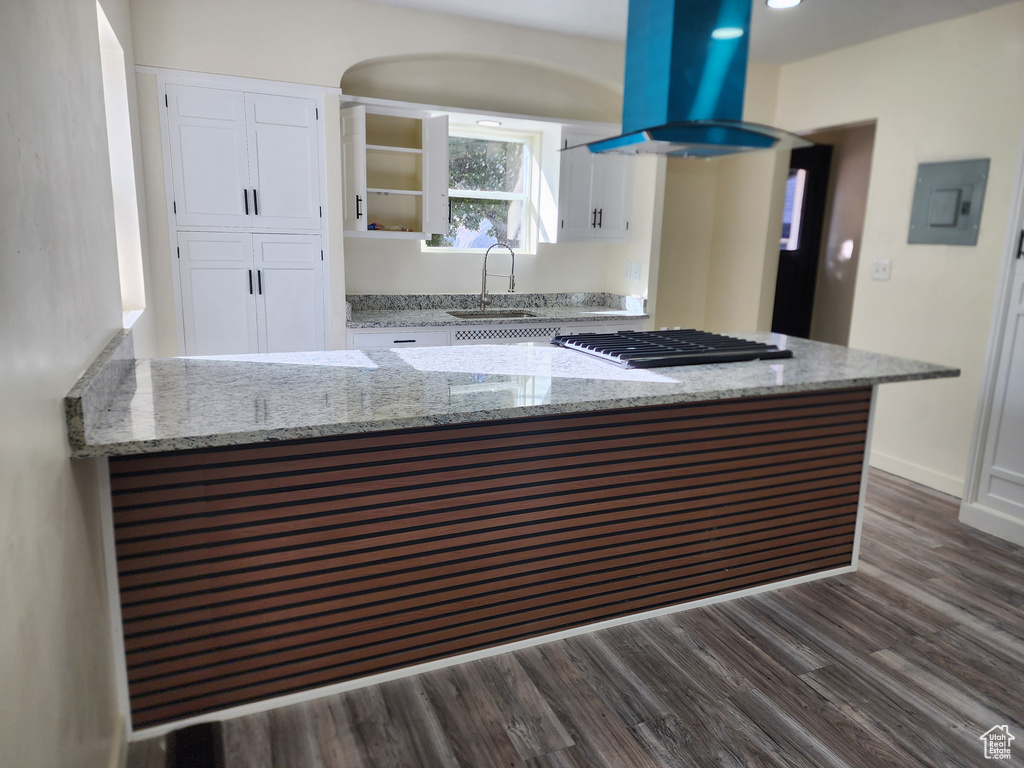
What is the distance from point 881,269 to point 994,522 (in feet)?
5.41

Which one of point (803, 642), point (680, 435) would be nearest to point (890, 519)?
point (803, 642)

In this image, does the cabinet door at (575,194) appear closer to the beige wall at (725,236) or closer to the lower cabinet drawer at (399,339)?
→ the beige wall at (725,236)

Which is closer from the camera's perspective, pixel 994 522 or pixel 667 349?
pixel 667 349

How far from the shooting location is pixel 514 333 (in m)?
4.31

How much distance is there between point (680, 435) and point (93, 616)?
5.84 ft

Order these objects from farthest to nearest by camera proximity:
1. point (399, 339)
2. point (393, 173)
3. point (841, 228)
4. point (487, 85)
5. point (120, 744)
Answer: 1. point (841, 228)
2. point (487, 85)
3. point (393, 173)
4. point (399, 339)
5. point (120, 744)

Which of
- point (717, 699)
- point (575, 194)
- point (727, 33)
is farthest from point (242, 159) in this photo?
point (717, 699)

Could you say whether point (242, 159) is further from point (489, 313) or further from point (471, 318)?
point (489, 313)

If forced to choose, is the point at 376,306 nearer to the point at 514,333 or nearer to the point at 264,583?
the point at 514,333

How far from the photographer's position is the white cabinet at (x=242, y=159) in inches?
139

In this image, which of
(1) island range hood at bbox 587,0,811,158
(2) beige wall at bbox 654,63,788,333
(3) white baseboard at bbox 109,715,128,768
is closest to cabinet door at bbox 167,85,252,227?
(1) island range hood at bbox 587,0,811,158

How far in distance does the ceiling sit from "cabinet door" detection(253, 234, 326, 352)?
58.9 inches

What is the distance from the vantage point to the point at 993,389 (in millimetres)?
3264

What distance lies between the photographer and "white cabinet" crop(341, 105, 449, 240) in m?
3.97
